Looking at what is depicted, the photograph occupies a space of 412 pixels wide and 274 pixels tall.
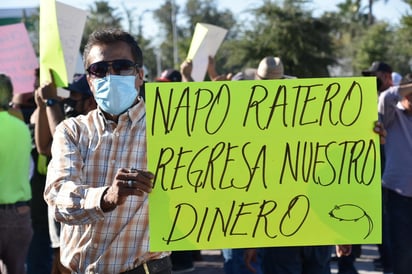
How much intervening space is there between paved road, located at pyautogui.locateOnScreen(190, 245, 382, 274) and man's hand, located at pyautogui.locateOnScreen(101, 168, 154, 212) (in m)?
5.31

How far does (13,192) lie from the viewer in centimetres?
481

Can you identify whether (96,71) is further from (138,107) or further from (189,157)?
(189,157)

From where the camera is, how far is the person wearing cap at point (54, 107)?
15.3 feet

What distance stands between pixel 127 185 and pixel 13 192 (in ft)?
9.32

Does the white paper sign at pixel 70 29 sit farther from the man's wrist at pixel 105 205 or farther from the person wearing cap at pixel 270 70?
the man's wrist at pixel 105 205

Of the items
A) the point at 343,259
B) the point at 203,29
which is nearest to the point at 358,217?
the point at 343,259

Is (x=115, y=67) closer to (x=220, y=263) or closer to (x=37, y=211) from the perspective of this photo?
(x=37, y=211)

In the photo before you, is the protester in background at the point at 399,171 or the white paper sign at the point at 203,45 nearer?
the protester in background at the point at 399,171

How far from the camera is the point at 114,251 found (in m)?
2.50

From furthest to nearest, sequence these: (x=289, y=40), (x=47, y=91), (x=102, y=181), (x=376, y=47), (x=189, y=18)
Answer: (x=189, y=18), (x=376, y=47), (x=289, y=40), (x=47, y=91), (x=102, y=181)

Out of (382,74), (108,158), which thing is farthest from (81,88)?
(382,74)

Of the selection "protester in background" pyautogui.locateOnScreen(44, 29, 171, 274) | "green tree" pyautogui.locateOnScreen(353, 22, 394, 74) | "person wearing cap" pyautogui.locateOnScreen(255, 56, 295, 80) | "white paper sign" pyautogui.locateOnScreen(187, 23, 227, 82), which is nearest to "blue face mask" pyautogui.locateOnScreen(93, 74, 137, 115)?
"protester in background" pyautogui.locateOnScreen(44, 29, 171, 274)

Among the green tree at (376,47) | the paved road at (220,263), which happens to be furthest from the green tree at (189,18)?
the paved road at (220,263)

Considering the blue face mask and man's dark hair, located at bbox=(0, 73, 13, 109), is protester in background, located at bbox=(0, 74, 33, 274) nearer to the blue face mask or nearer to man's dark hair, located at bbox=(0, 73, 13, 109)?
man's dark hair, located at bbox=(0, 73, 13, 109)
